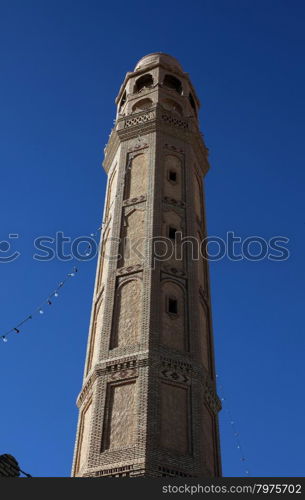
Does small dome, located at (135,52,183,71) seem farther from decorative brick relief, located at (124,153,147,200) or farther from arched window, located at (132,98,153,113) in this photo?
decorative brick relief, located at (124,153,147,200)

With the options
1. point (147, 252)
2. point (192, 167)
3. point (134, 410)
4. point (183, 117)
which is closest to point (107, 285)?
point (147, 252)

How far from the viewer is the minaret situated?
14406 mm

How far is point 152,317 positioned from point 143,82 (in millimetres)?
12556

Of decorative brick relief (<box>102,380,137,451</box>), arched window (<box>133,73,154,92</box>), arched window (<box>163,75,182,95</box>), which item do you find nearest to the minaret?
decorative brick relief (<box>102,380,137,451</box>)

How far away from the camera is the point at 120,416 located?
14.8 metres

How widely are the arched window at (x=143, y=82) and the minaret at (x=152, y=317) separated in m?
1.61

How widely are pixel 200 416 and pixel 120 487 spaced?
5.53 m

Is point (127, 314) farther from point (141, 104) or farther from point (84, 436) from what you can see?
point (141, 104)

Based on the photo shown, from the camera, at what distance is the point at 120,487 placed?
32.4 ft

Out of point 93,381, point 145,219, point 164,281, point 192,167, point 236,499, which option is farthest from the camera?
point 192,167

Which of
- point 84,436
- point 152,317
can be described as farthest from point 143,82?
point 84,436

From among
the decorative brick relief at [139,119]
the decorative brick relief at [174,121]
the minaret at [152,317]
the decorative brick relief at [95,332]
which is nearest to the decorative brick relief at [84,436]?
the minaret at [152,317]

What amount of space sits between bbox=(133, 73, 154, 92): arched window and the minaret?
1.61 meters

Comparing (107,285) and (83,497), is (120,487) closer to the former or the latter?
(83,497)
